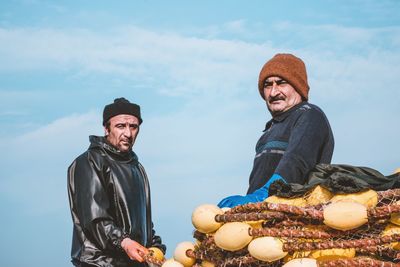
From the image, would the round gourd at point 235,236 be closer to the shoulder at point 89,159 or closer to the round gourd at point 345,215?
the round gourd at point 345,215

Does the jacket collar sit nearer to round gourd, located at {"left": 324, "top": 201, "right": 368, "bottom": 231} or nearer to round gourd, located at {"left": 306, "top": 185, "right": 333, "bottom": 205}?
round gourd, located at {"left": 306, "top": 185, "right": 333, "bottom": 205}

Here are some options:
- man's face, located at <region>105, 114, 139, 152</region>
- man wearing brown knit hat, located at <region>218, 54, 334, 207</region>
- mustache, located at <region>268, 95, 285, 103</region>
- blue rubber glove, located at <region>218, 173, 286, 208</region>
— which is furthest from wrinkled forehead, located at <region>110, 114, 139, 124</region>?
blue rubber glove, located at <region>218, 173, 286, 208</region>

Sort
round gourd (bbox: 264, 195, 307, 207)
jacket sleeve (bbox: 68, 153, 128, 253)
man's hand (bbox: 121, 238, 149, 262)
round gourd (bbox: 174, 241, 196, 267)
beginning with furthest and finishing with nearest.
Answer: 1. jacket sleeve (bbox: 68, 153, 128, 253)
2. man's hand (bbox: 121, 238, 149, 262)
3. round gourd (bbox: 174, 241, 196, 267)
4. round gourd (bbox: 264, 195, 307, 207)

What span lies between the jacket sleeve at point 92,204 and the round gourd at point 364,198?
2549 millimetres

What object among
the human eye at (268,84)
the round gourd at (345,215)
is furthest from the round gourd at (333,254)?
the human eye at (268,84)

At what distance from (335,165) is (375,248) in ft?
1.63

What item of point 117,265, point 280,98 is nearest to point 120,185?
point 117,265

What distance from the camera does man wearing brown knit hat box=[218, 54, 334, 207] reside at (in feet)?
11.0

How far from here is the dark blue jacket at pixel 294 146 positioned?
11.1 feet

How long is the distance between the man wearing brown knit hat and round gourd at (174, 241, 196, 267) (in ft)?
0.91

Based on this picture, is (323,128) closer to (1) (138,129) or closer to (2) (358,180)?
(2) (358,180)

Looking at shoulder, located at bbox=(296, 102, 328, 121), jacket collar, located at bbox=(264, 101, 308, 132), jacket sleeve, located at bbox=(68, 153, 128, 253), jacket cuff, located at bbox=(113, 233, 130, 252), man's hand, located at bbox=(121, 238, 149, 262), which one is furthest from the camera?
jacket sleeve, located at bbox=(68, 153, 128, 253)

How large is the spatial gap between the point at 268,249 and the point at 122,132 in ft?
10.2

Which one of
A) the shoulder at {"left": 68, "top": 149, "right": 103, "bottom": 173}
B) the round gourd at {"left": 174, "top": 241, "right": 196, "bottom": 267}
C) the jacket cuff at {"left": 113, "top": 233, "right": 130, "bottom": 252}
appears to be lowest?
the round gourd at {"left": 174, "top": 241, "right": 196, "bottom": 267}
